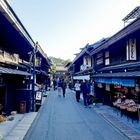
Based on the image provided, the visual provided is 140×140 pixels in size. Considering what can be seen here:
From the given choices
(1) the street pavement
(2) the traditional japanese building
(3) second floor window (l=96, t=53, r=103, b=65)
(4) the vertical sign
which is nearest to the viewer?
(1) the street pavement

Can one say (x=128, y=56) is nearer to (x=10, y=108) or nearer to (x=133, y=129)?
(x=133, y=129)

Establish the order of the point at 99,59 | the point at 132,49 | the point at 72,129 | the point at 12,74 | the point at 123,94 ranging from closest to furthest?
1. the point at 72,129
2. the point at 12,74
3. the point at 132,49
4. the point at 123,94
5. the point at 99,59

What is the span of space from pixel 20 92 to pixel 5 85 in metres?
2.40

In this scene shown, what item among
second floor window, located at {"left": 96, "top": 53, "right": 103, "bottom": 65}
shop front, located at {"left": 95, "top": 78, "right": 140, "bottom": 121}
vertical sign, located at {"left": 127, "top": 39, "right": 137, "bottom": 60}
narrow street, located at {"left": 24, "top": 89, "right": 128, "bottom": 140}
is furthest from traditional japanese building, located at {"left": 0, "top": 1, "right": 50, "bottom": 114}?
second floor window, located at {"left": 96, "top": 53, "right": 103, "bottom": 65}

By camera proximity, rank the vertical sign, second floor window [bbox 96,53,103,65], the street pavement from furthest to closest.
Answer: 1. second floor window [bbox 96,53,103,65]
2. the vertical sign
3. the street pavement

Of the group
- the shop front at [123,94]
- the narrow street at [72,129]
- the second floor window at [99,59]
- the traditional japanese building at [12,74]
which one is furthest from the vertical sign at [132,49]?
the second floor window at [99,59]

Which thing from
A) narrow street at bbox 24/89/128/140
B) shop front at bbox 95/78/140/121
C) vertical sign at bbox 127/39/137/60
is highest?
vertical sign at bbox 127/39/137/60

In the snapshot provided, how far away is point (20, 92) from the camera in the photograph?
19.8 meters

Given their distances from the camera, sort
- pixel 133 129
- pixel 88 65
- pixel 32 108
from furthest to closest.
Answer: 1. pixel 88 65
2. pixel 32 108
3. pixel 133 129

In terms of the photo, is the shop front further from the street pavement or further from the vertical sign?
the vertical sign

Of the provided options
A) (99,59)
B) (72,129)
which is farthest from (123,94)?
(99,59)

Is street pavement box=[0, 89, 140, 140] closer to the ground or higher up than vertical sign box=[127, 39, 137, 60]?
closer to the ground

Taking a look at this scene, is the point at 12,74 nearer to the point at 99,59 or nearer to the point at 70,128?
the point at 70,128

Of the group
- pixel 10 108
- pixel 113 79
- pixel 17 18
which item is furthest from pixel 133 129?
pixel 10 108
